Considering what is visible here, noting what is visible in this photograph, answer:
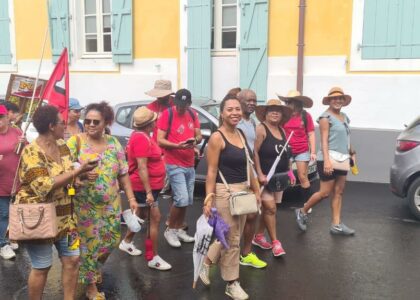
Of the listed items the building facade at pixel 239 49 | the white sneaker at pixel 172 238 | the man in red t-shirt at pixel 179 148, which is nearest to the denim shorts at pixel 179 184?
the man in red t-shirt at pixel 179 148

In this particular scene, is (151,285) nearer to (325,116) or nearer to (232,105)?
(232,105)

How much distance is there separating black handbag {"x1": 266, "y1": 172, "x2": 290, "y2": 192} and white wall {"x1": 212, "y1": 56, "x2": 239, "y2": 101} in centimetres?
579

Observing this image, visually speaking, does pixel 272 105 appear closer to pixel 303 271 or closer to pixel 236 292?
pixel 303 271

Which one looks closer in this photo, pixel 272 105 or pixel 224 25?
pixel 272 105

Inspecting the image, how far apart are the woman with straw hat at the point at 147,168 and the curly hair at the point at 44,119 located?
1218mm

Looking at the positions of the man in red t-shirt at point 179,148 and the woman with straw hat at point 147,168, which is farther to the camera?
the man in red t-shirt at point 179,148

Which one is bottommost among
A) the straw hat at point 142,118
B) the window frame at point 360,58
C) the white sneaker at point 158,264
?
the white sneaker at point 158,264

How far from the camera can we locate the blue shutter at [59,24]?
1188 cm

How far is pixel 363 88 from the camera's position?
29.5 ft

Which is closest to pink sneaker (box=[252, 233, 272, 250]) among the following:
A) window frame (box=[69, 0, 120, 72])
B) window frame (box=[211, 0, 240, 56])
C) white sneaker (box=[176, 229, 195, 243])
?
white sneaker (box=[176, 229, 195, 243])

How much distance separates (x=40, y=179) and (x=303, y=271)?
269 cm

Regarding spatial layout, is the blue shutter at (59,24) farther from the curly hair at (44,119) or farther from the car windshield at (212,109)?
the curly hair at (44,119)

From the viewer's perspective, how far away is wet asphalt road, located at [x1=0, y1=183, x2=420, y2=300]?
13.8 ft

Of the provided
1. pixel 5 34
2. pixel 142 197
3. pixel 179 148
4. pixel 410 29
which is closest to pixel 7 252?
pixel 142 197
